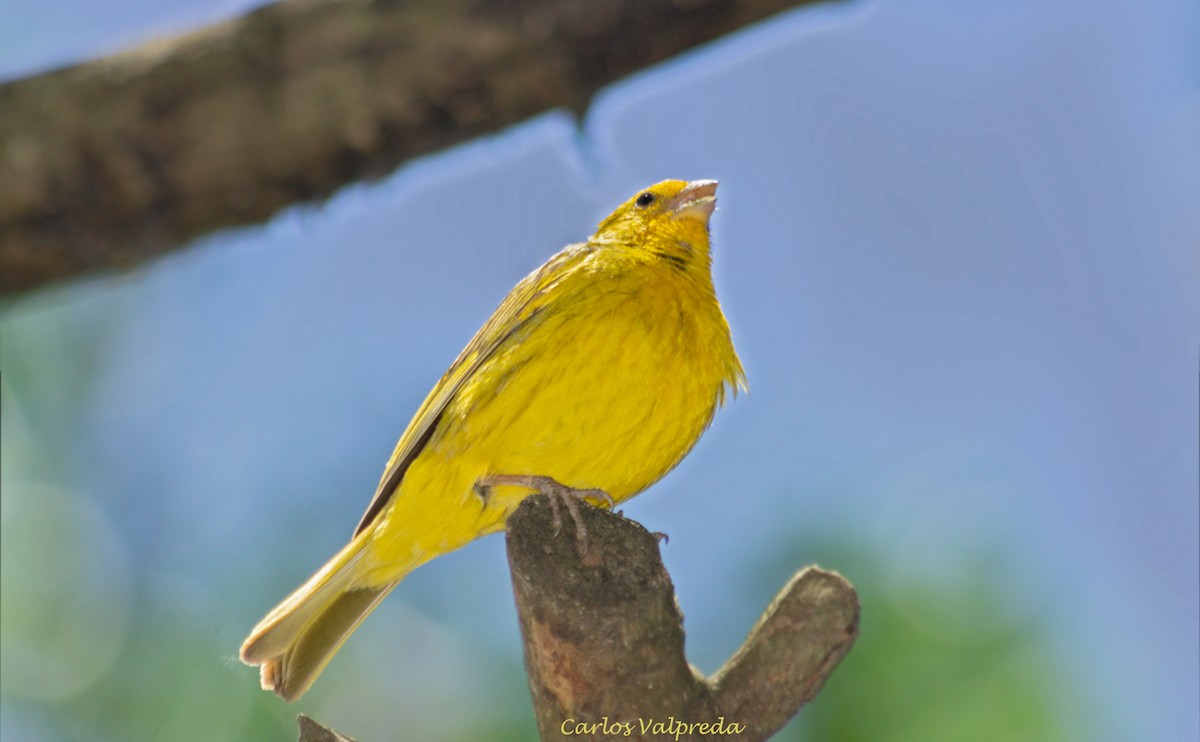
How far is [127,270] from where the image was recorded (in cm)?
473

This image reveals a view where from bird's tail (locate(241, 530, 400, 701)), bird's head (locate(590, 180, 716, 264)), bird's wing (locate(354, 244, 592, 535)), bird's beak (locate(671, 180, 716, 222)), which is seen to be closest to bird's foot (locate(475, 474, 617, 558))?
bird's wing (locate(354, 244, 592, 535))

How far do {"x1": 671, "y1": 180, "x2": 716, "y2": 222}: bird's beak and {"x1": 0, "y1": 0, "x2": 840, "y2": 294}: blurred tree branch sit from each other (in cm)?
76

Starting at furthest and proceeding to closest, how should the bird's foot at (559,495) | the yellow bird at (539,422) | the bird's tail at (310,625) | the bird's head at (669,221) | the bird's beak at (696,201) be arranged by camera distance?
1. the bird's beak at (696,201)
2. the bird's head at (669,221)
3. the bird's tail at (310,625)
4. the yellow bird at (539,422)
5. the bird's foot at (559,495)

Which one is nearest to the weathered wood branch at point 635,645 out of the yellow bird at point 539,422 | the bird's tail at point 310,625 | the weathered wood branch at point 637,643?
the weathered wood branch at point 637,643

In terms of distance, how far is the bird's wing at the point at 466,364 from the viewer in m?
4.05

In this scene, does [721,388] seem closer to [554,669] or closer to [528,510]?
[528,510]

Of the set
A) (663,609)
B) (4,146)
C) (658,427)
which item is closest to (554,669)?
(663,609)

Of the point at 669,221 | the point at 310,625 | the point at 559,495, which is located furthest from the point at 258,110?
the point at 559,495

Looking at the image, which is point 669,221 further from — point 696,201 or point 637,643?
point 637,643

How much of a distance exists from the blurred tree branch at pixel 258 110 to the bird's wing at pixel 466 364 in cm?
59

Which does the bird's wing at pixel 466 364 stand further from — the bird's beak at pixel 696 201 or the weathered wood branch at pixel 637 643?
the weathered wood branch at pixel 637 643

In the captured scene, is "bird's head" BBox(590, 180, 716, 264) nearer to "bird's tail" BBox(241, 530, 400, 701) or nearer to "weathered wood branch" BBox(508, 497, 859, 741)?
"bird's tail" BBox(241, 530, 400, 701)

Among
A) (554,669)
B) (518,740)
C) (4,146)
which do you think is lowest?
(518,740)

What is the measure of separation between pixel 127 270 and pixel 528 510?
8.40 ft
